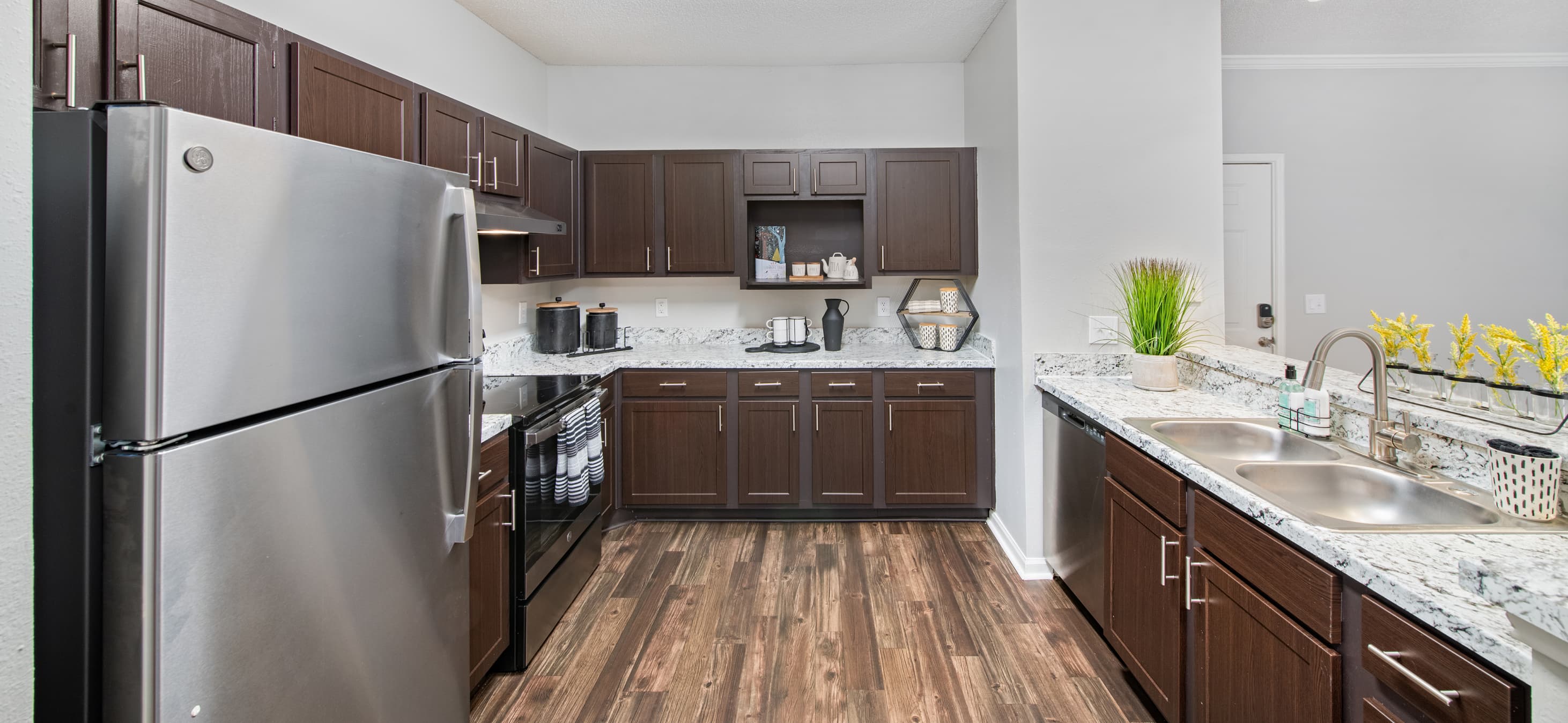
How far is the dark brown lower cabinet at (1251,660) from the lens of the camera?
1203 millimetres

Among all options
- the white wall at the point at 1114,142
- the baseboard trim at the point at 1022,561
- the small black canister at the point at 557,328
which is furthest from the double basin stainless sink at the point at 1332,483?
the small black canister at the point at 557,328

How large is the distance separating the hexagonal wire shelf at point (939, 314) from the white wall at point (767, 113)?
0.25 feet

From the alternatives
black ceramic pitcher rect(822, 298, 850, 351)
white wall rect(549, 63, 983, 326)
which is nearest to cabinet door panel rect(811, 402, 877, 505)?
black ceramic pitcher rect(822, 298, 850, 351)

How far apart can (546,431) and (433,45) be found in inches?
72.1

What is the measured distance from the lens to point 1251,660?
1.40 meters

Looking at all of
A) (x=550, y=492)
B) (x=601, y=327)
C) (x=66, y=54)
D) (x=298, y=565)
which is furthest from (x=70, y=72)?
→ (x=601, y=327)

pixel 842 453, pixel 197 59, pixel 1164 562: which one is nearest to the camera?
pixel 197 59

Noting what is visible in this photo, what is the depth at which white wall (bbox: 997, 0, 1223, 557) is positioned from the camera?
276 centimetres

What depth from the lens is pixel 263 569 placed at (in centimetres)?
100

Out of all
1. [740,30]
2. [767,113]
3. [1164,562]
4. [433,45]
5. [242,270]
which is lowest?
→ [1164,562]

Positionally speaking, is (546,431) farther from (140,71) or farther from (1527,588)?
(1527,588)

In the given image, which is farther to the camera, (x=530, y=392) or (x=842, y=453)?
(x=842, y=453)

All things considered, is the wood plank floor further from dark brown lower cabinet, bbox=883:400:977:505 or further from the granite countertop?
the granite countertop

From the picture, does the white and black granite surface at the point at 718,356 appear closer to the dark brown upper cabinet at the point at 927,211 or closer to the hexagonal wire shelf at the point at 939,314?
the hexagonal wire shelf at the point at 939,314
